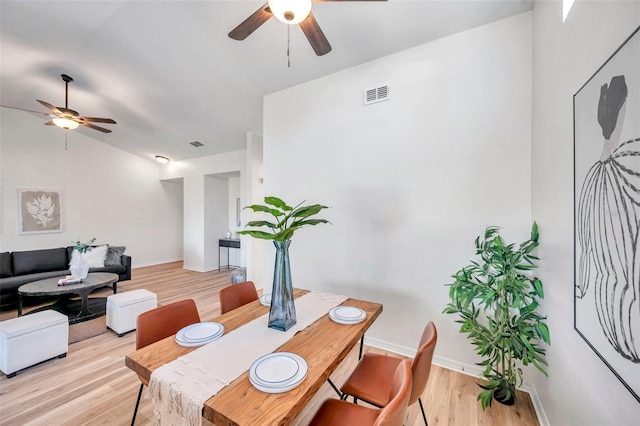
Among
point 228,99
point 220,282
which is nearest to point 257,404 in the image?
point 228,99

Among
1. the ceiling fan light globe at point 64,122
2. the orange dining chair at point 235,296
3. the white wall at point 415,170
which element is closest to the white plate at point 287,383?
the orange dining chair at point 235,296

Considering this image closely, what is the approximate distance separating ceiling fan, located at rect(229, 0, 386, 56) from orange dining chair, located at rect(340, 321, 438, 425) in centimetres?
199

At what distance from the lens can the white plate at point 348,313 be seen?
153cm

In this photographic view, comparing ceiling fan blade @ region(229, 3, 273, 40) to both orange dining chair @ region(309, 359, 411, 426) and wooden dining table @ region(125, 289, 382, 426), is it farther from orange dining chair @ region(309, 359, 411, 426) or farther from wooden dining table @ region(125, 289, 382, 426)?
orange dining chair @ region(309, 359, 411, 426)

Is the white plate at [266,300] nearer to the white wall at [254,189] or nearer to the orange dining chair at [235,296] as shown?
the orange dining chair at [235,296]

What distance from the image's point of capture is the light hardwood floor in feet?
5.44

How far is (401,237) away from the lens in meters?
2.41

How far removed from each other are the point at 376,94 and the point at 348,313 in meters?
2.18

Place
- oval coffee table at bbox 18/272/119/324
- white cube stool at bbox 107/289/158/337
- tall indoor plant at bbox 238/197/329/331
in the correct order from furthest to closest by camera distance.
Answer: oval coffee table at bbox 18/272/119/324 < white cube stool at bbox 107/289/158/337 < tall indoor plant at bbox 238/197/329/331

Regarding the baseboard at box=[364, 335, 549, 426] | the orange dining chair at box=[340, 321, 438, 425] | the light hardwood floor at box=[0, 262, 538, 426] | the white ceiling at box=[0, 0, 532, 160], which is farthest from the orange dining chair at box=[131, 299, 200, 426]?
the white ceiling at box=[0, 0, 532, 160]

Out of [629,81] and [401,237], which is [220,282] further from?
[629,81]

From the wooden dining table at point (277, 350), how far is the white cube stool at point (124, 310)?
6.92ft

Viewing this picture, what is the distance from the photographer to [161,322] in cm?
153

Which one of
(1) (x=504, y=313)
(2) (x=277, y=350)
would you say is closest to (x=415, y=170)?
(1) (x=504, y=313)
